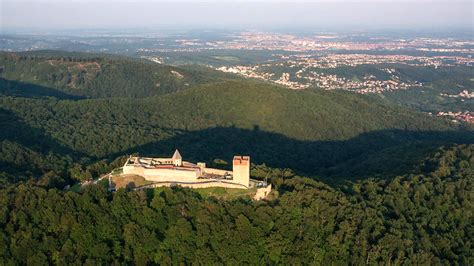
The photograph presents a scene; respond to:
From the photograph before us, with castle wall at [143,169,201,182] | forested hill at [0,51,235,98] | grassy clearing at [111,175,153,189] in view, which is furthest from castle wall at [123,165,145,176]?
forested hill at [0,51,235,98]

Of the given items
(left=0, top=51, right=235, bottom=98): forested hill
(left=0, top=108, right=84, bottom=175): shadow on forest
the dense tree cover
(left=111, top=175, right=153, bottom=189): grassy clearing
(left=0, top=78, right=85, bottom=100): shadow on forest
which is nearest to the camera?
the dense tree cover

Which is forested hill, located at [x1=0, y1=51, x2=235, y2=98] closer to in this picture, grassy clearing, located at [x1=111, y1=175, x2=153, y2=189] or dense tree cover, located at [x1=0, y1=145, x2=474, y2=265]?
grassy clearing, located at [x1=111, y1=175, x2=153, y2=189]

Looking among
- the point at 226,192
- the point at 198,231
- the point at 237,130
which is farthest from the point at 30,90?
the point at 198,231

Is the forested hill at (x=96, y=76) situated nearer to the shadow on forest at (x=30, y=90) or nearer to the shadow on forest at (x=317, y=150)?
the shadow on forest at (x=30, y=90)

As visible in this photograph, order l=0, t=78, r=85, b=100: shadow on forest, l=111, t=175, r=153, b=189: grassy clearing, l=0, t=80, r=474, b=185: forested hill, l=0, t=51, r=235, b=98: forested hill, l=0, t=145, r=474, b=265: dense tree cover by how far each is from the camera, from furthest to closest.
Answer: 1. l=0, t=51, r=235, b=98: forested hill
2. l=0, t=78, r=85, b=100: shadow on forest
3. l=0, t=80, r=474, b=185: forested hill
4. l=111, t=175, r=153, b=189: grassy clearing
5. l=0, t=145, r=474, b=265: dense tree cover

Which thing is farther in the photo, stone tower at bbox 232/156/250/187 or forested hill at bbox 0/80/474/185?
Result: forested hill at bbox 0/80/474/185

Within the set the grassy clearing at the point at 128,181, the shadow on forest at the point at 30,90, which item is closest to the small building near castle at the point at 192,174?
the grassy clearing at the point at 128,181

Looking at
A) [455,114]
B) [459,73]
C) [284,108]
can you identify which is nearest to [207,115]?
[284,108]
